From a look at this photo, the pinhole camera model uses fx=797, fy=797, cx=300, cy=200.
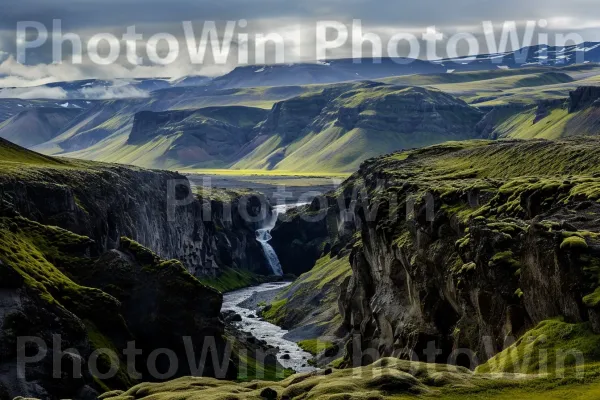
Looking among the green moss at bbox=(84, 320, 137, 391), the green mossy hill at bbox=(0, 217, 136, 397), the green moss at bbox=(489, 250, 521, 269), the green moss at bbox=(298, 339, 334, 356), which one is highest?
the green moss at bbox=(489, 250, 521, 269)

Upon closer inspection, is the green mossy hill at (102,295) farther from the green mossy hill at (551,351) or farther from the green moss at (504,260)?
the green mossy hill at (551,351)

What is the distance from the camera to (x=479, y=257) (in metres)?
108

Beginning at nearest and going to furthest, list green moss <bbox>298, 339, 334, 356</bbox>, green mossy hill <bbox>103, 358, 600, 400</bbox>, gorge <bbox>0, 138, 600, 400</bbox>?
green mossy hill <bbox>103, 358, 600, 400</bbox>
gorge <bbox>0, 138, 600, 400</bbox>
green moss <bbox>298, 339, 334, 356</bbox>

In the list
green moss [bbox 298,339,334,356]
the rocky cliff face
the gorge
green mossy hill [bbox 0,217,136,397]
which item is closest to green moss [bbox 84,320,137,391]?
green mossy hill [bbox 0,217,136,397]

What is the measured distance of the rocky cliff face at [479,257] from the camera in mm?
89562

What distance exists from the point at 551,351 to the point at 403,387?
1556 cm

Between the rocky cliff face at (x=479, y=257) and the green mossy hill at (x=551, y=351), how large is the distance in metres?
2.03

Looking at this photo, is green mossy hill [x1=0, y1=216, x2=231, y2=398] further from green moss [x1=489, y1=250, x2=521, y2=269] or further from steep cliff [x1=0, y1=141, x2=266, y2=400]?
green moss [x1=489, y1=250, x2=521, y2=269]

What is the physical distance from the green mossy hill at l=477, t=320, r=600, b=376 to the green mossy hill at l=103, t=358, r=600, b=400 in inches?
149

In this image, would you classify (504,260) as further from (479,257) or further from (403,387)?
(403,387)

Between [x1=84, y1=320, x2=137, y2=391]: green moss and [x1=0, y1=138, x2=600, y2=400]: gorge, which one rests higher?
[x1=0, y1=138, x2=600, y2=400]: gorge

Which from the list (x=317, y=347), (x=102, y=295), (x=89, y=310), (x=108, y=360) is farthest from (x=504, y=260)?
(x=317, y=347)

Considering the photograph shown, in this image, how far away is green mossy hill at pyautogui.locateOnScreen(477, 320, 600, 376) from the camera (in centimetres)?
7444

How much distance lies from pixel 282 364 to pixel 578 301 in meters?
106
